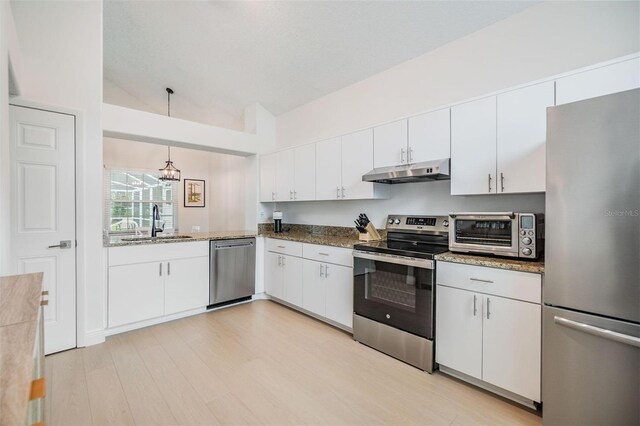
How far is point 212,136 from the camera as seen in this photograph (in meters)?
4.05

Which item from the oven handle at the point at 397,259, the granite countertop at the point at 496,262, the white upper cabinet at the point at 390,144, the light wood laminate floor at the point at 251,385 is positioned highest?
the white upper cabinet at the point at 390,144

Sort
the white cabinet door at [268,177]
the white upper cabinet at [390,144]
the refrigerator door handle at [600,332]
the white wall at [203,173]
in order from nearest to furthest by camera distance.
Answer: the refrigerator door handle at [600,332] < the white upper cabinet at [390,144] < the white cabinet door at [268,177] < the white wall at [203,173]

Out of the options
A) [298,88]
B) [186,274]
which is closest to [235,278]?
[186,274]

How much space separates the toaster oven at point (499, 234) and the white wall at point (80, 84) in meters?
3.15

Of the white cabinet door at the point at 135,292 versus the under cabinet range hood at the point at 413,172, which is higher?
the under cabinet range hood at the point at 413,172

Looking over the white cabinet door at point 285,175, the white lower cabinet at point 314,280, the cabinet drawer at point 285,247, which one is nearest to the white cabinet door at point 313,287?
the white lower cabinet at point 314,280

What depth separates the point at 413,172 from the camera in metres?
2.55

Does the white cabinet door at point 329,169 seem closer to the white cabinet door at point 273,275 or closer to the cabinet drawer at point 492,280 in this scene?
the white cabinet door at point 273,275

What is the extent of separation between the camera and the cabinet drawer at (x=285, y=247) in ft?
11.5

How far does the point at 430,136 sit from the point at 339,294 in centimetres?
172

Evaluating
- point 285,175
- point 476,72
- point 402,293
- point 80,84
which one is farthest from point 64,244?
point 476,72

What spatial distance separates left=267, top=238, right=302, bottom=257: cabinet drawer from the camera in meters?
3.51

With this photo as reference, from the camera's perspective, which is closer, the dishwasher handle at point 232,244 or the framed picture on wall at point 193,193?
the dishwasher handle at point 232,244

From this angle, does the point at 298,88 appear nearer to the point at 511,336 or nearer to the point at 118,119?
the point at 118,119
